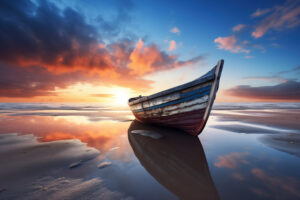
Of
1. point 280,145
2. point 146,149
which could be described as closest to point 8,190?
point 146,149

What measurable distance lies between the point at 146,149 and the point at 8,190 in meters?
2.97

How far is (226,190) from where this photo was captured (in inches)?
82.4

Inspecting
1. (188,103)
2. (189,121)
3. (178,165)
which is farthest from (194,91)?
(178,165)

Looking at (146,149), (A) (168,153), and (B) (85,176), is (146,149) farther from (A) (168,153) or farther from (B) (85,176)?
(B) (85,176)

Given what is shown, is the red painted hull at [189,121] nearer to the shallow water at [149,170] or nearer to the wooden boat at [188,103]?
the wooden boat at [188,103]

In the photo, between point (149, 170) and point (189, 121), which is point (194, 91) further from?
point (149, 170)

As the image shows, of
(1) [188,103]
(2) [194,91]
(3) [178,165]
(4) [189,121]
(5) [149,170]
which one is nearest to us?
(5) [149,170]

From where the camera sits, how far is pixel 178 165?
296cm

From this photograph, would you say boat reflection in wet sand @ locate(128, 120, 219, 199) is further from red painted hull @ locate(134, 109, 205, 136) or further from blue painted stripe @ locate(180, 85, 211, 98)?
blue painted stripe @ locate(180, 85, 211, 98)

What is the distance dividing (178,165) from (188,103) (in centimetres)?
248

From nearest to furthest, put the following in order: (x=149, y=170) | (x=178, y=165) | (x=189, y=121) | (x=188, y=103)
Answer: (x=149, y=170) → (x=178, y=165) → (x=188, y=103) → (x=189, y=121)

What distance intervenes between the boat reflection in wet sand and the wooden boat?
80cm

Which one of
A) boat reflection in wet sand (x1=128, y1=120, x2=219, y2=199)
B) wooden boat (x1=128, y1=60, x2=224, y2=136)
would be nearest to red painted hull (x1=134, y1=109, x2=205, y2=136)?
wooden boat (x1=128, y1=60, x2=224, y2=136)

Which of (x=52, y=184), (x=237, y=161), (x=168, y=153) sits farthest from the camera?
(x=168, y=153)
